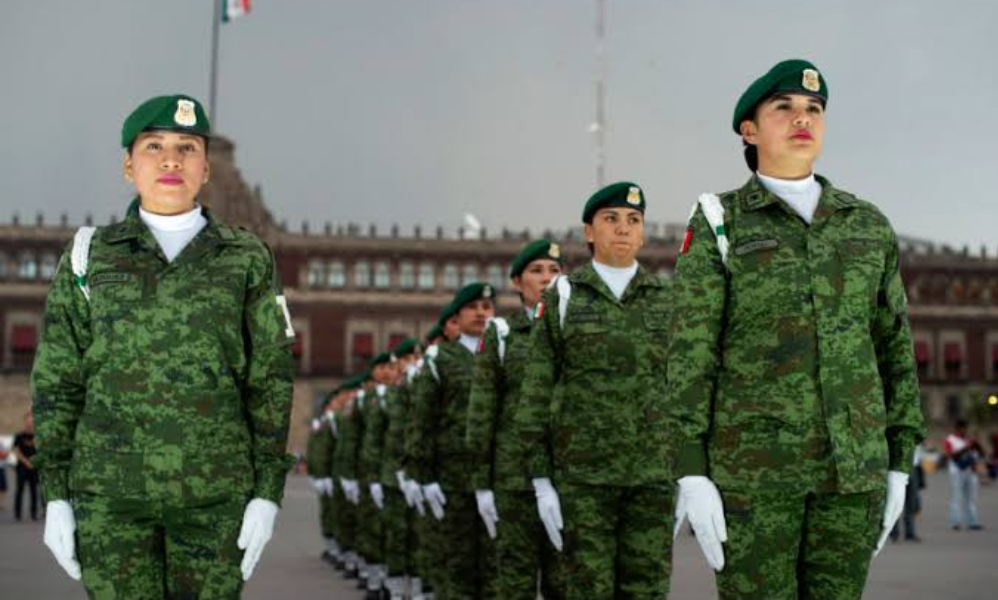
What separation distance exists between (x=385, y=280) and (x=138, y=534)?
65.7 meters

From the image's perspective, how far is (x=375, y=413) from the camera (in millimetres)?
11656

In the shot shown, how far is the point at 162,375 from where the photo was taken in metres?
3.95

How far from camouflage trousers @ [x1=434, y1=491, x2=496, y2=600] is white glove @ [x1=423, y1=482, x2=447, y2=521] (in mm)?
49

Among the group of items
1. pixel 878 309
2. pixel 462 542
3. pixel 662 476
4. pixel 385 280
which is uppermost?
pixel 385 280

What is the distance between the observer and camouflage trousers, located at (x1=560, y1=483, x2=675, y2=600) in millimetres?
5660

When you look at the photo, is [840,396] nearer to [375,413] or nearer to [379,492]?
[379,492]

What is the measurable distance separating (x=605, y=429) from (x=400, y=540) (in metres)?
4.35

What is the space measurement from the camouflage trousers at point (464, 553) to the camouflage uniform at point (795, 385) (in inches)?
167

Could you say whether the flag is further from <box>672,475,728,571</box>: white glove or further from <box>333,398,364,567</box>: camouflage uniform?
<box>672,475,728,571</box>: white glove

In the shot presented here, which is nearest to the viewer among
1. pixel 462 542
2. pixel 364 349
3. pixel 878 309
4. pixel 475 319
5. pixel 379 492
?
pixel 878 309

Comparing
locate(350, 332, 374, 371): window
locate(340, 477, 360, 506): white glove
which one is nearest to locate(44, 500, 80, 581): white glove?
locate(340, 477, 360, 506): white glove

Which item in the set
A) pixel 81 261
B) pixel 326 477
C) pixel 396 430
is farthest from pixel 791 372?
pixel 326 477

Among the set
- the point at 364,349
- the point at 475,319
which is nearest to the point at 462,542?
the point at 475,319

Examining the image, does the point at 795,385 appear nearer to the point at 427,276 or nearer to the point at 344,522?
the point at 344,522
